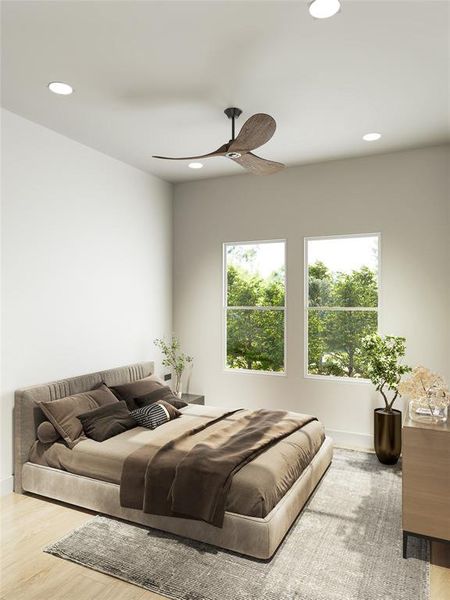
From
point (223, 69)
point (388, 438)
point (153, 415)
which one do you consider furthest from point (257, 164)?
point (388, 438)

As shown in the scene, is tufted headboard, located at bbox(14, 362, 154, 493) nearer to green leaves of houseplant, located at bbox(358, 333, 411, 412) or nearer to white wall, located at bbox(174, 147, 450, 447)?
white wall, located at bbox(174, 147, 450, 447)

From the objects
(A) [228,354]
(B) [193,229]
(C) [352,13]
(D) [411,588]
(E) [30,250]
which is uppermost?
(C) [352,13]

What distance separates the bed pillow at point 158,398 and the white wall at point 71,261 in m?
0.66

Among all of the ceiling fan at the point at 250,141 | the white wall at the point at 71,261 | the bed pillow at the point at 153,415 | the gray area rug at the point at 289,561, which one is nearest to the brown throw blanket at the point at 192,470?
the gray area rug at the point at 289,561

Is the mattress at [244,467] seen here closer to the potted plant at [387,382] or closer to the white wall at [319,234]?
the potted plant at [387,382]

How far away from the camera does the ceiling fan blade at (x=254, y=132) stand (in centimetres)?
280

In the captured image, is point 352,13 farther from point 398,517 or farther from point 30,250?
point 398,517

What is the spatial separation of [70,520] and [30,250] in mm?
2160

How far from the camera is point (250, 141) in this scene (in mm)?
3016

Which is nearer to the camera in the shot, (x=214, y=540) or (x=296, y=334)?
(x=214, y=540)

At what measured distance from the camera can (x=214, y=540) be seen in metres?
2.73

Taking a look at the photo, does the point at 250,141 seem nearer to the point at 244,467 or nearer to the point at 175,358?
the point at 244,467

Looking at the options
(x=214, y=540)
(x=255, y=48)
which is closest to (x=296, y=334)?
(x=214, y=540)

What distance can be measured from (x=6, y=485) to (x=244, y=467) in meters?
2.04
